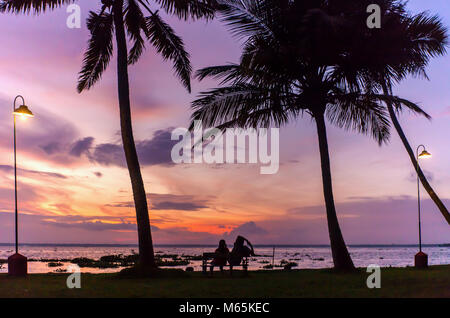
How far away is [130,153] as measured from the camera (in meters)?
15.4

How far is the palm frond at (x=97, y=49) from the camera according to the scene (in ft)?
54.6

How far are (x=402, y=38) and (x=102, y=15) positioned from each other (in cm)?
1063

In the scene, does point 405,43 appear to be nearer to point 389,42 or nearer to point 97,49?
point 389,42

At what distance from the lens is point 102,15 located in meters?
16.8

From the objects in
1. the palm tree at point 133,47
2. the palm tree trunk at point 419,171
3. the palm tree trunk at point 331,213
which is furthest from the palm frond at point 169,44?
the palm tree trunk at point 419,171

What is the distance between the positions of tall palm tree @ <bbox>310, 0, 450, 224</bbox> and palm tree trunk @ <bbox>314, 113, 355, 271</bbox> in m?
2.41

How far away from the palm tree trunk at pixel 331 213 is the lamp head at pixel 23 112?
9.78 m

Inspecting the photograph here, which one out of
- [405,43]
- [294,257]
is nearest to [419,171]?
[405,43]

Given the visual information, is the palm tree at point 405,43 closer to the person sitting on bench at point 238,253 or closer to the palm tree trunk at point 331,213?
the palm tree trunk at point 331,213

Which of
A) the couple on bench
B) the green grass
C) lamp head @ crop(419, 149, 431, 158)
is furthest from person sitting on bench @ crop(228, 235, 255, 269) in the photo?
lamp head @ crop(419, 149, 431, 158)

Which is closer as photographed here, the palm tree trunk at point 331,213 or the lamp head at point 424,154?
the palm tree trunk at point 331,213

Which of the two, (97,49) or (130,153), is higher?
(97,49)

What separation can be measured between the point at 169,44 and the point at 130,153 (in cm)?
478
